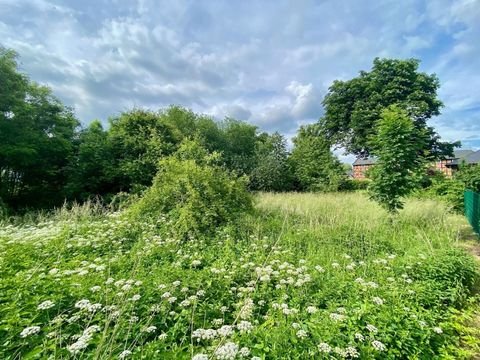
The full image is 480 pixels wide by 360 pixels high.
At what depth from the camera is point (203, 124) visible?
648 inches

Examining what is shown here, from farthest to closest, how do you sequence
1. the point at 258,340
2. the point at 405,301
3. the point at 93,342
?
the point at 405,301 → the point at 258,340 → the point at 93,342

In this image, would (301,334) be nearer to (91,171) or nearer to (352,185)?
(91,171)

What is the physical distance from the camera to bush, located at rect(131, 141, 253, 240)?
520 centimetres

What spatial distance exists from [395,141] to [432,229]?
2177 millimetres

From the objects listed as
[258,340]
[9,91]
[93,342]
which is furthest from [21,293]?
[9,91]

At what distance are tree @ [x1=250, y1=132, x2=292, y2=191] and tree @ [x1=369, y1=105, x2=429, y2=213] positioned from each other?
29.6ft

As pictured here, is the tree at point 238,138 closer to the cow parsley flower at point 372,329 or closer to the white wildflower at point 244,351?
the cow parsley flower at point 372,329

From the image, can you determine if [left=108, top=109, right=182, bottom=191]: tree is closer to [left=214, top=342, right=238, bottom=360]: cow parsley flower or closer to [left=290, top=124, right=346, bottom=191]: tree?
[left=214, top=342, right=238, bottom=360]: cow parsley flower

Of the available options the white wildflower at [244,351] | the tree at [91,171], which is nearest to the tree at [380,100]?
the tree at [91,171]

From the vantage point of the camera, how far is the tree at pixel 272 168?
50.0 feet

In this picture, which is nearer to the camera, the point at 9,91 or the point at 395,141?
the point at 395,141

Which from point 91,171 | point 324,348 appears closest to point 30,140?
point 91,171

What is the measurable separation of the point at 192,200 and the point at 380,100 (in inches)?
645

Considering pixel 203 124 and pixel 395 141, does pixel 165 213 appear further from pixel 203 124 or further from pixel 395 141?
pixel 203 124
